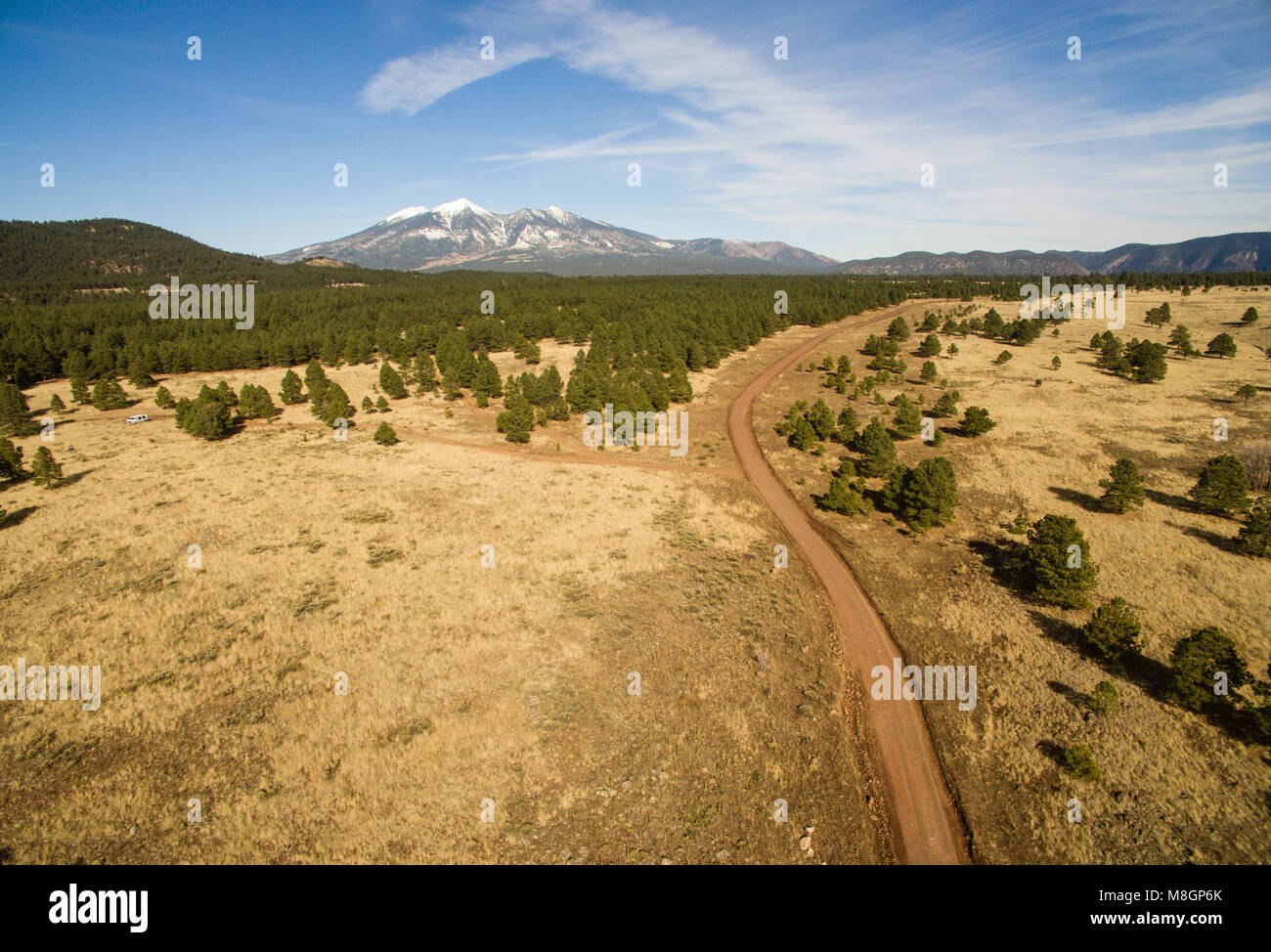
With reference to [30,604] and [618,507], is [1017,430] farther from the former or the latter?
[30,604]

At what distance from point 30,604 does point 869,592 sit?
183 ft

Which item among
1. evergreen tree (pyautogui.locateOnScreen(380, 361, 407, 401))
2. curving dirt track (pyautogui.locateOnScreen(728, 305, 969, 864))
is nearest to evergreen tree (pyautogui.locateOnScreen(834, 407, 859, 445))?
curving dirt track (pyautogui.locateOnScreen(728, 305, 969, 864))

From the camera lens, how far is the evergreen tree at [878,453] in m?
49.5

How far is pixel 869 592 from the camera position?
3381cm

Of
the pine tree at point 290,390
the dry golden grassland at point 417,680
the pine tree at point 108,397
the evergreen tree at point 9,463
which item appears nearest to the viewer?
the dry golden grassland at point 417,680

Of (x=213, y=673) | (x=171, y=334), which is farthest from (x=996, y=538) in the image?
(x=171, y=334)

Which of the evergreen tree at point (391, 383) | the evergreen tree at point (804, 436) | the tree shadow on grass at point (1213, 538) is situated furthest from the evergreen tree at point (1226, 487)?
the evergreen tree at point (391, 383)

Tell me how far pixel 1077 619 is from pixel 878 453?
22.6m

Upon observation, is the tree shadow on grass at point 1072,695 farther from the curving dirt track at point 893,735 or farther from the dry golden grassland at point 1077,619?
the curving dirt track at point 893,735

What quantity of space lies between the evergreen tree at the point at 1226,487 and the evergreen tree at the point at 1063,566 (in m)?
19.7

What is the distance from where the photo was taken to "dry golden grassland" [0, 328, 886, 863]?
64.6 ft

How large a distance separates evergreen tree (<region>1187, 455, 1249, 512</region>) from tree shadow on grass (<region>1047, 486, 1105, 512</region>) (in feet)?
22.9
